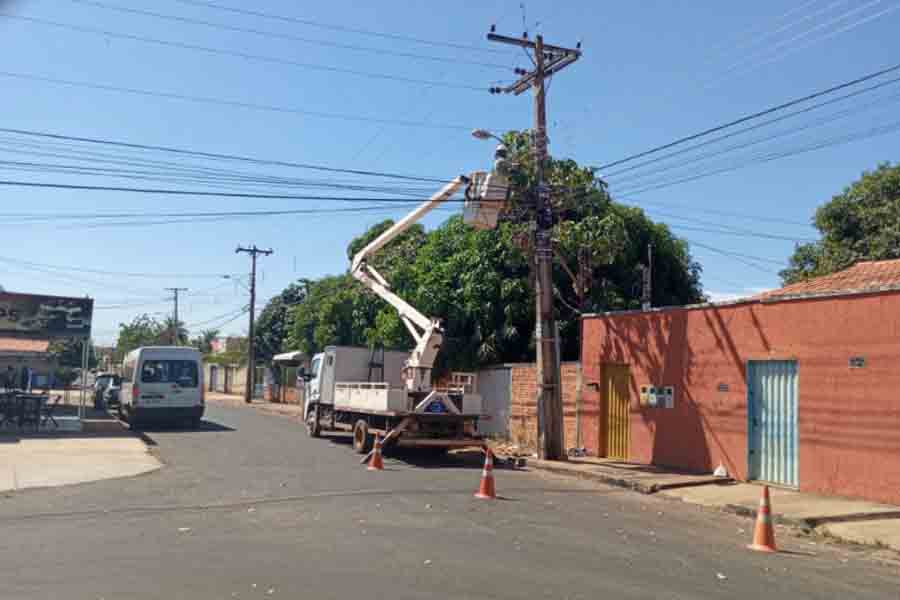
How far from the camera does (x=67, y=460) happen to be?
17.0m

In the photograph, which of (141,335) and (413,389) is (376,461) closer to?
(413,389)

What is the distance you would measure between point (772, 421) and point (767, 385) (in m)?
0.64

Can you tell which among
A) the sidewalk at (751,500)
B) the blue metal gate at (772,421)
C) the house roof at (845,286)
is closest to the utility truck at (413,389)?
the sidewalk at (751,500)

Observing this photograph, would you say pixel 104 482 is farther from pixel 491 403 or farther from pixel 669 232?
pixel 669 232

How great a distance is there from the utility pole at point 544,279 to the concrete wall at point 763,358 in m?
1.40

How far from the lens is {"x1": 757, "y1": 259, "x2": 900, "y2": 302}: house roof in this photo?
1365 cm

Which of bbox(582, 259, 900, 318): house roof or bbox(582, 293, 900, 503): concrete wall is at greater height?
bbox(582, 259, 900, 318): house roof

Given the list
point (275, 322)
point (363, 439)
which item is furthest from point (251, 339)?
point (363, 439)

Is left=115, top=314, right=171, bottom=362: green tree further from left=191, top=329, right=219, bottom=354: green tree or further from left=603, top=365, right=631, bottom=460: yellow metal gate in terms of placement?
left=603, top=365, right=631, bottom=460: yellow metal gate

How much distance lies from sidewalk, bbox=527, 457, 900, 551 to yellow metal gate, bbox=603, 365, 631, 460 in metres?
0.73

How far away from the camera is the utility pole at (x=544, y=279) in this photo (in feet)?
60.9

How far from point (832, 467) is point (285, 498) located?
28.1ft

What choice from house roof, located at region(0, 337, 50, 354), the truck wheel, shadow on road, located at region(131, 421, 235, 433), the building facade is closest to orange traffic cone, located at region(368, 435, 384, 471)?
the truck wheel

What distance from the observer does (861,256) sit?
27.2m
